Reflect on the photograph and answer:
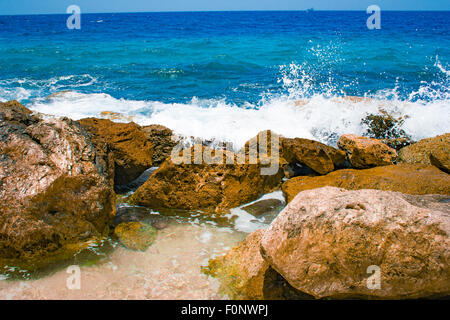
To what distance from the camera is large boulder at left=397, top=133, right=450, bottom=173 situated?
4.57m

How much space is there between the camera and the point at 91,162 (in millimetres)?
3682

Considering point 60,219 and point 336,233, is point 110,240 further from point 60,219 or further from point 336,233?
point 336,233

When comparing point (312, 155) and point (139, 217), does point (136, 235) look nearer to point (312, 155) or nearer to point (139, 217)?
point (139, 217)

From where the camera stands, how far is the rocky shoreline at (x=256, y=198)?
2211 mm

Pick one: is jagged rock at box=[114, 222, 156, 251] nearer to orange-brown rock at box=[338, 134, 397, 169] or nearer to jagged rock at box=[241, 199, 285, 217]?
jagged rock at box=[241, 199, 285, 217]

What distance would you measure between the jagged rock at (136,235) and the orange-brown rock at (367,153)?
304cm

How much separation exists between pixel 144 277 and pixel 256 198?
6.36ft

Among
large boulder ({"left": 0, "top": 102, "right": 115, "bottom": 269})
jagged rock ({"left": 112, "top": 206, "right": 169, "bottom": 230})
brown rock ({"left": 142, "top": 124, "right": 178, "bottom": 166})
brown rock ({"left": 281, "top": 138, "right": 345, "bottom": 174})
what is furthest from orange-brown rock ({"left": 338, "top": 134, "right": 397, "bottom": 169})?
large boulder ({"left": 0, "top": 102, "right": 115, "bottom": 269})

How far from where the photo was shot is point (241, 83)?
40.5ft

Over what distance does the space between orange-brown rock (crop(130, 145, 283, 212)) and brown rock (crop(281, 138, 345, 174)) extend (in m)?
0.95

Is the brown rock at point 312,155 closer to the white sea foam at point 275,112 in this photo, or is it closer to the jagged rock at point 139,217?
the white sea foam at point 275,112

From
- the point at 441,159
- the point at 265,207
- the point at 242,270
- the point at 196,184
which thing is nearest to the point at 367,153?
the point at 441,159

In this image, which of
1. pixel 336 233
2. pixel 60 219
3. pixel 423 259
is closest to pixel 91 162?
pixel 60 219

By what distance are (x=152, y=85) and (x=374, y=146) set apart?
29.0 ft
